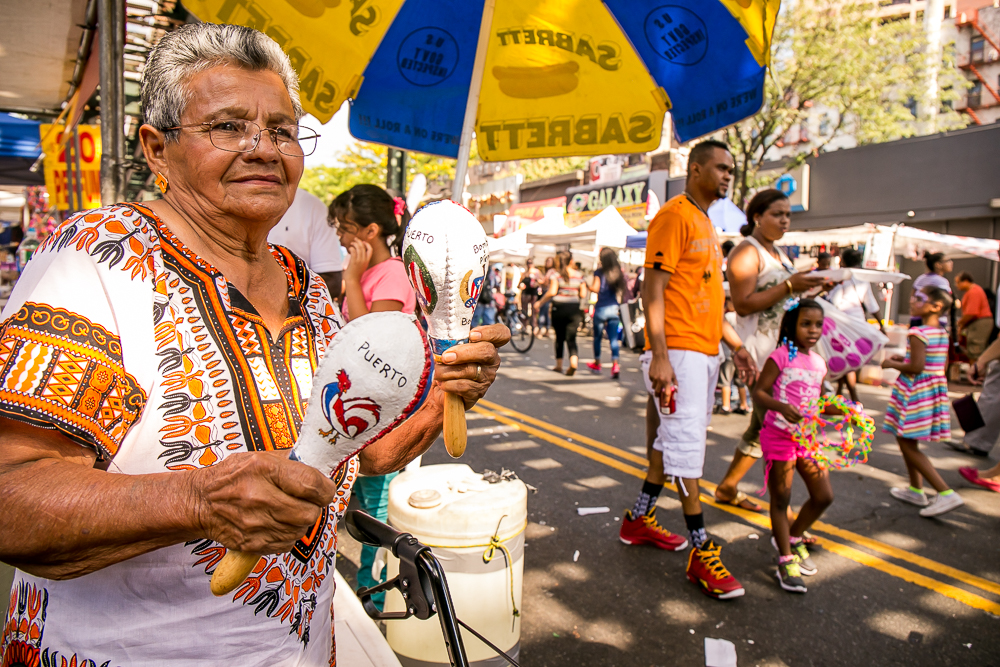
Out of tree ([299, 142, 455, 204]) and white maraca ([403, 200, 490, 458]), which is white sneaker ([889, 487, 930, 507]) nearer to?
white maraca ([403, 200, 490, 458])

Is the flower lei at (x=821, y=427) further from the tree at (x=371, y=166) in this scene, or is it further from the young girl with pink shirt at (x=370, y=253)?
the tree at (x=371, y=166)

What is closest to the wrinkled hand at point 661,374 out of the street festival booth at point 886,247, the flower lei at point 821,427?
the flower lei at point 821,427

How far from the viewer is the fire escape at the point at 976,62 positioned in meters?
32.8

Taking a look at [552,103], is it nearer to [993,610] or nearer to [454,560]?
[454,560]

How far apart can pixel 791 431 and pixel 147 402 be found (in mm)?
3260

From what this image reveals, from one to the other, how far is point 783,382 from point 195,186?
3330 mm

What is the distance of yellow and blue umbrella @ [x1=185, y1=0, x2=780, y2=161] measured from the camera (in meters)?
2.71

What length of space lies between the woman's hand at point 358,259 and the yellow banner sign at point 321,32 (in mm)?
595

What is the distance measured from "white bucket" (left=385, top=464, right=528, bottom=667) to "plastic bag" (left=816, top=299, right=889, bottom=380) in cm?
270

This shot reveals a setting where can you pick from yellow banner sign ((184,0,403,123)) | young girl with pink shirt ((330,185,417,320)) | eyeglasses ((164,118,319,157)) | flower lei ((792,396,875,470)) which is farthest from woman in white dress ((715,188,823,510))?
eyeglasses ((164,118,319,157))

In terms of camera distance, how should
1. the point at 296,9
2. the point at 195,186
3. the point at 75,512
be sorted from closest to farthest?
the point at 75,512 < the point at 195,186 < the point at 296,9

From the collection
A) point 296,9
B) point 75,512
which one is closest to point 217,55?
point 75,512

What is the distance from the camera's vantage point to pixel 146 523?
84 centimetres

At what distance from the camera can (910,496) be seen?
458cm
